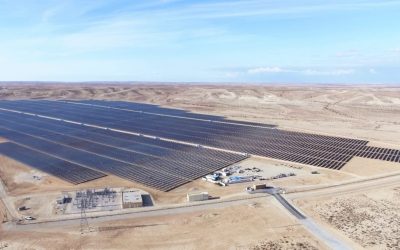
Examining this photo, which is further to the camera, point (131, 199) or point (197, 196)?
point (197, 196)

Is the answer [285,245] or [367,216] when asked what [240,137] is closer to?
[367,216]

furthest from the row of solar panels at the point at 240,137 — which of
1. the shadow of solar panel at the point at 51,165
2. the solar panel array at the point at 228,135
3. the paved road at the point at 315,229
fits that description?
the shadow of solar panel at the point at 51,165

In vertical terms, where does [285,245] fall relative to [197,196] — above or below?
below

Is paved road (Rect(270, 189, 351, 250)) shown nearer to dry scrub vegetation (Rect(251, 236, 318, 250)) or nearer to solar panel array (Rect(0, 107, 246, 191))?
dry scrub vegetation (Rect(251, 236, 318, 250))

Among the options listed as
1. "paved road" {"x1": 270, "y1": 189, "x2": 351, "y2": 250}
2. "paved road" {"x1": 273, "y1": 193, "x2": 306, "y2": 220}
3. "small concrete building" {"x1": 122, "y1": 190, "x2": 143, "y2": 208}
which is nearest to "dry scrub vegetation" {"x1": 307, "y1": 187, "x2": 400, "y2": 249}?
"paved road" {"x1": 270, "y1": 189, "x2": 351, "y2": 250}

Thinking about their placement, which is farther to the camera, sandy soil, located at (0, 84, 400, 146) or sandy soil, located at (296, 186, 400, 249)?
sandy soil, located at (0, 84, 400, 146)

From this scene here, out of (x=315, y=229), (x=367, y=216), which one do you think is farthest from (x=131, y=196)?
(x=367, y=216)
